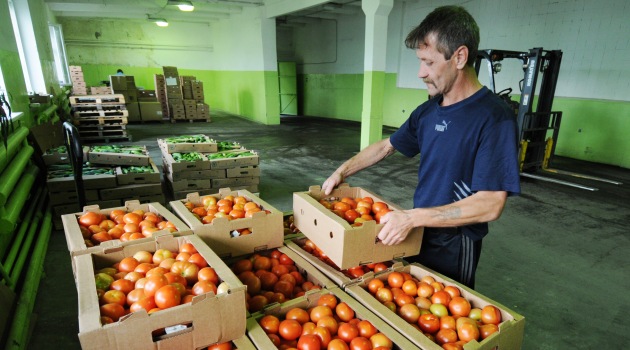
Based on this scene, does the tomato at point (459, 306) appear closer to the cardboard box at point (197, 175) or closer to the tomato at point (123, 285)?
the tomato at point (123, 285)

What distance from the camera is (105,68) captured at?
1620 cm

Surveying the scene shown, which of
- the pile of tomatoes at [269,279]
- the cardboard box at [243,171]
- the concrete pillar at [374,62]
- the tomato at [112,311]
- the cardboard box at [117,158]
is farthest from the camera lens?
the concrete pillar at [374,62]

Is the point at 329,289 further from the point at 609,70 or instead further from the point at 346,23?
the point at 346,23

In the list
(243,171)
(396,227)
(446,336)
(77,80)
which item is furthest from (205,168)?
(77,80)

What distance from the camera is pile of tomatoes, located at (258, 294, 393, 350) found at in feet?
4.39

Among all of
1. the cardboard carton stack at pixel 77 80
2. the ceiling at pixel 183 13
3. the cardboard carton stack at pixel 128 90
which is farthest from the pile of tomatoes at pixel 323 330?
the cardboard carton stack at pixel 77 80

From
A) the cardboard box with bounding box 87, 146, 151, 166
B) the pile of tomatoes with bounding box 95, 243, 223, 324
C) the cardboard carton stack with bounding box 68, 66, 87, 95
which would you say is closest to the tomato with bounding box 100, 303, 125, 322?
the pile of tomatoes with bounding box 95, 243, 223, 324

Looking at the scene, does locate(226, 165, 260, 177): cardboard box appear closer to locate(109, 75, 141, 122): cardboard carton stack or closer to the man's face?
the man's face

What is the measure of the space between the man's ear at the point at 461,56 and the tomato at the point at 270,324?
1391 millimetres

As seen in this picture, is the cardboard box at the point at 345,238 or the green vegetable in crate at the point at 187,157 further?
the green vegetable in crate at the point at 187,157

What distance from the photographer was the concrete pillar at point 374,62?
8.11 metres

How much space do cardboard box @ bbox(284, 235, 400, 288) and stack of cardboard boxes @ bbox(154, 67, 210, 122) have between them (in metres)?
12.7

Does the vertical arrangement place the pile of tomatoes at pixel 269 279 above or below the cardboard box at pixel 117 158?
above

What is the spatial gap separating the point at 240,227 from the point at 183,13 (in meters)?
15.1
